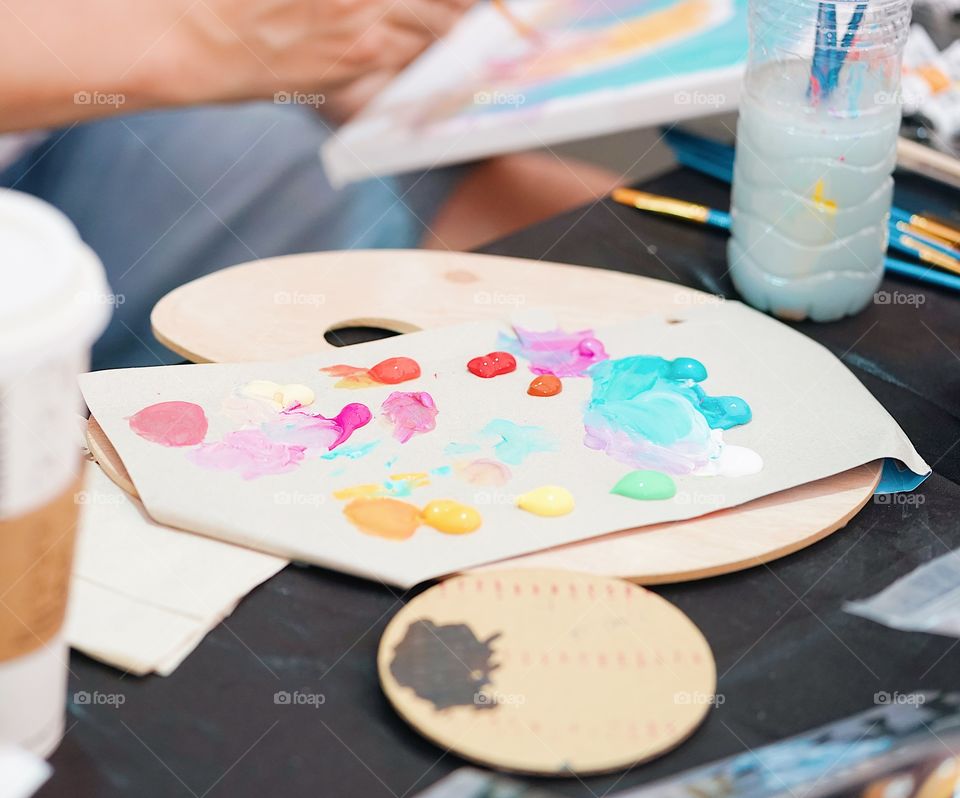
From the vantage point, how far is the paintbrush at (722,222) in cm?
111

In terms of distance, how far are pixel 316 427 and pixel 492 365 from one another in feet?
0.49

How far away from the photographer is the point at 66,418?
1.72ft

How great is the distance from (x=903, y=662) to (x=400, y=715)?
0.29 m

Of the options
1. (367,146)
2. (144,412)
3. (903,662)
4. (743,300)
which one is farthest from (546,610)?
(367,146)

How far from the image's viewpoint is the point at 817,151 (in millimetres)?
990

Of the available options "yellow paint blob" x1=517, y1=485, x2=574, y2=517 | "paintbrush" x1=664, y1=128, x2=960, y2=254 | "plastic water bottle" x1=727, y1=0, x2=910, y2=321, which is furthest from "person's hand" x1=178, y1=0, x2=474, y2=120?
"yellow paint blob" x1=517, y1=485, x2=574, y2=517

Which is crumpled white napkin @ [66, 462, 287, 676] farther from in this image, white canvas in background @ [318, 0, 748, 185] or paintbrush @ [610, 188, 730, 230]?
white canvas in background @ [318, 0, 748, 185]

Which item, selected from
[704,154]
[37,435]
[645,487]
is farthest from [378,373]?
[704,154]

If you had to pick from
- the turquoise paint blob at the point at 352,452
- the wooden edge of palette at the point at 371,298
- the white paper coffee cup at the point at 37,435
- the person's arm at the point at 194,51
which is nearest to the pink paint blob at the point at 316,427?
the turquoise paint blob at the point at 352,452

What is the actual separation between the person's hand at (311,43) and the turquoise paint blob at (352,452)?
2.27 ft

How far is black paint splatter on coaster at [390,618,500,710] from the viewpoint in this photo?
63 cm

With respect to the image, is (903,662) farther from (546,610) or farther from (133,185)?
(133,185)

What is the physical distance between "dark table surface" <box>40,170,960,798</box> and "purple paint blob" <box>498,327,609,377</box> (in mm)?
233

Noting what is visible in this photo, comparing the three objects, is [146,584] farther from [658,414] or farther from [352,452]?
[658,414]
